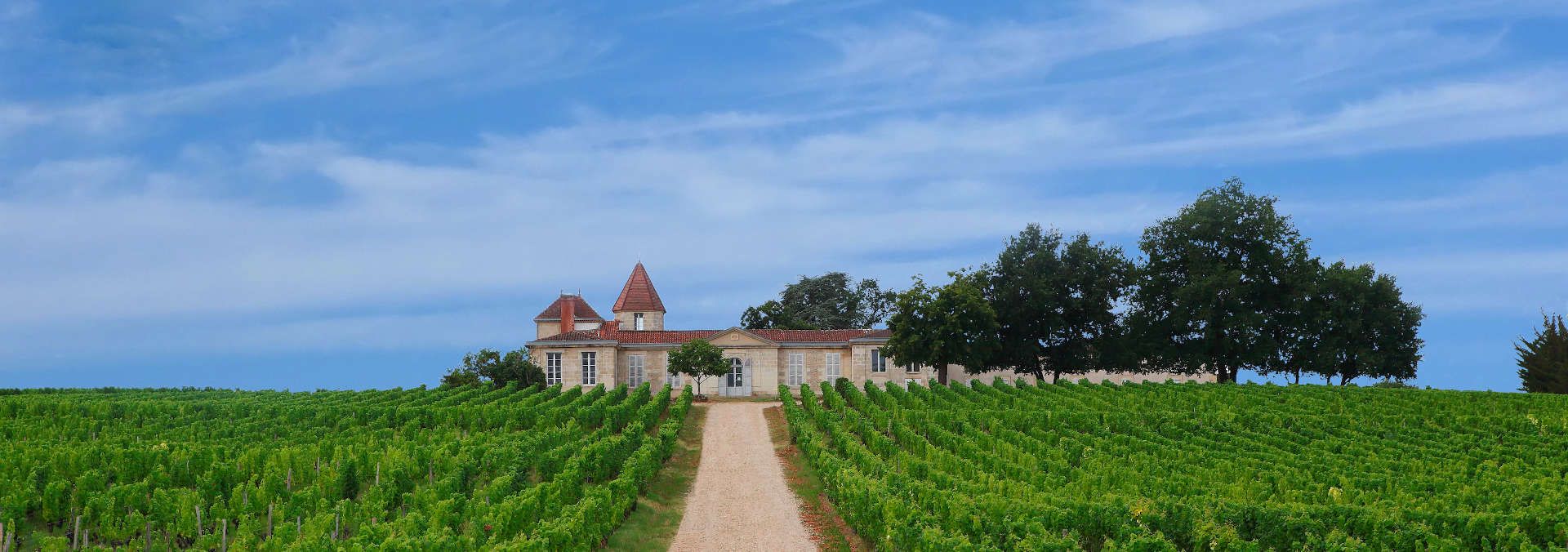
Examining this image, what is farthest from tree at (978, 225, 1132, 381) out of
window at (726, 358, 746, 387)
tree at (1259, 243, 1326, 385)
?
window at (726, 358, 746, 387)

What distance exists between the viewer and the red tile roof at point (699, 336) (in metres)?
59.8

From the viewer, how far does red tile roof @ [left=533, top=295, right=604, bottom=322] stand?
72.8 m

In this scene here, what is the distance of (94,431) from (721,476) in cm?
2080

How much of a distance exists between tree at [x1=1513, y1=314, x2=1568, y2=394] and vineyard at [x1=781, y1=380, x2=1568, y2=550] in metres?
13.8

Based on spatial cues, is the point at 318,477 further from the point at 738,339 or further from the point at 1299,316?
the point at 1299,316

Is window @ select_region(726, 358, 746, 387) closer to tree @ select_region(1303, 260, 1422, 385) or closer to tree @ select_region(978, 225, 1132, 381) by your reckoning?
tree @ select_region(978, 225, 1132, 381)

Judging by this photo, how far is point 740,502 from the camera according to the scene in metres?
28.0

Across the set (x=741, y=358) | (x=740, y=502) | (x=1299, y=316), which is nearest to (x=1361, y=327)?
(x=1299, y=316)

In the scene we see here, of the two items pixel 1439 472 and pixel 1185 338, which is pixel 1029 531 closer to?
pixel 1439 472

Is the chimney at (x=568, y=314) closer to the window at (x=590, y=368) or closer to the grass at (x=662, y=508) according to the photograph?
the window at (x=590, y=368)

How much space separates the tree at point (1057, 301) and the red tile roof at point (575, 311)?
2720 cm

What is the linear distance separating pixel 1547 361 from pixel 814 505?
4745 cm

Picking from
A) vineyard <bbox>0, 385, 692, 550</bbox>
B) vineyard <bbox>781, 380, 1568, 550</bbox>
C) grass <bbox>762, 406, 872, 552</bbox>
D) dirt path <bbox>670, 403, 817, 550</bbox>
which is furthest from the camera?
dirt path <bbox>670, 403, 817, 550</bbox>

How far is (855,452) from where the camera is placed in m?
30.0
